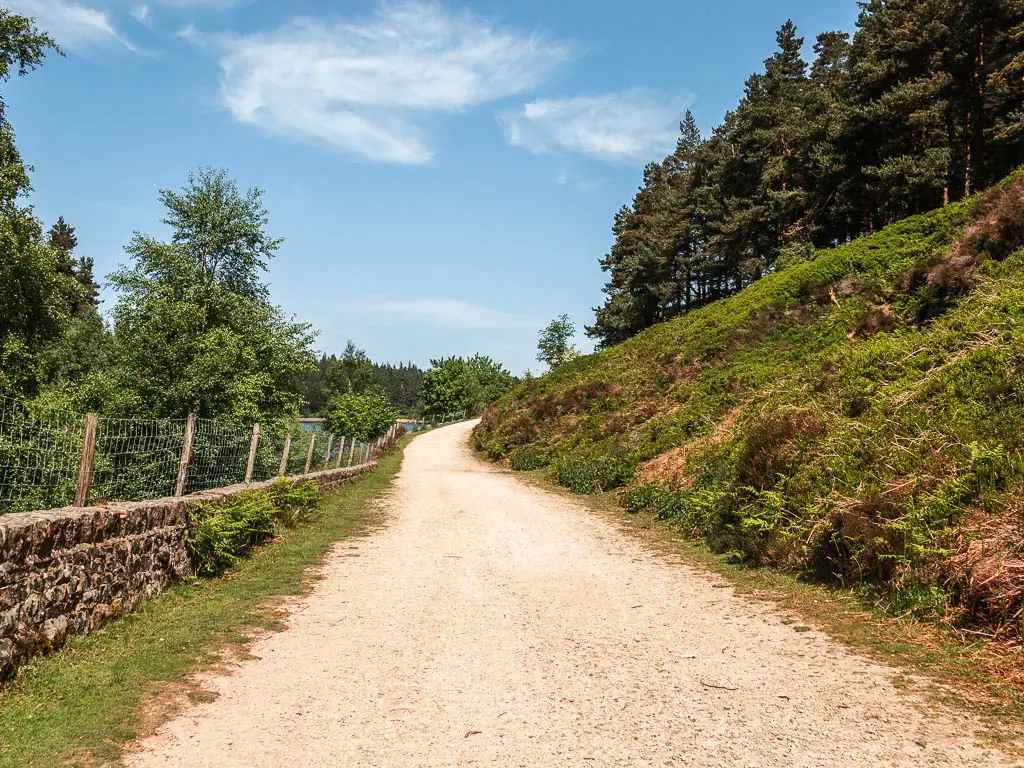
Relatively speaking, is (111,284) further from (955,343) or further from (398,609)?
(955,343)

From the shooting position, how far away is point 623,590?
24.3 ft

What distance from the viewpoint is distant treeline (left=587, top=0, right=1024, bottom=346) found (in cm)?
2348

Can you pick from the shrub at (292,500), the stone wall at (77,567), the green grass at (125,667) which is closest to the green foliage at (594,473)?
the shrub at (292,500)

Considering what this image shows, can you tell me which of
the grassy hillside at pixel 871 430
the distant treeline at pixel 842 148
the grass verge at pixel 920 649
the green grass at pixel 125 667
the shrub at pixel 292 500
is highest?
the distant treeline at pixel 842 148

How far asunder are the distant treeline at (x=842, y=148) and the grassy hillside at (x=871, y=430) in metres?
7.19

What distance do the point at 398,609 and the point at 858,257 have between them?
63.4 ft

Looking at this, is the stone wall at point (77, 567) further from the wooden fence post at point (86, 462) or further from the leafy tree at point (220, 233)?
the leafy tree at point (220, 233)

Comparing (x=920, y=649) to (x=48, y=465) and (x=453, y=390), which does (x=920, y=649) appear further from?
(x=453, y=390)

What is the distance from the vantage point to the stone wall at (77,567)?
457 centimetres

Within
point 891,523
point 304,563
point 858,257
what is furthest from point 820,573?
point 858,257

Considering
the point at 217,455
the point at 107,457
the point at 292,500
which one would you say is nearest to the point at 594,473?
the point at 292,500

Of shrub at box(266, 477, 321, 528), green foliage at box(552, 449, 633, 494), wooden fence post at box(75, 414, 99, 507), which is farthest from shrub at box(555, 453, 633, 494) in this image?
wooden fence post at box(75, 414, 99, 507)

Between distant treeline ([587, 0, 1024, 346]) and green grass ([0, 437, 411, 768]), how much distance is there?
2530 centimetres

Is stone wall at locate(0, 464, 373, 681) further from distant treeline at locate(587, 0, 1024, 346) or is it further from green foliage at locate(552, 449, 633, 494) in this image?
distant treeline at locate(587, 0, 1024, 346)
